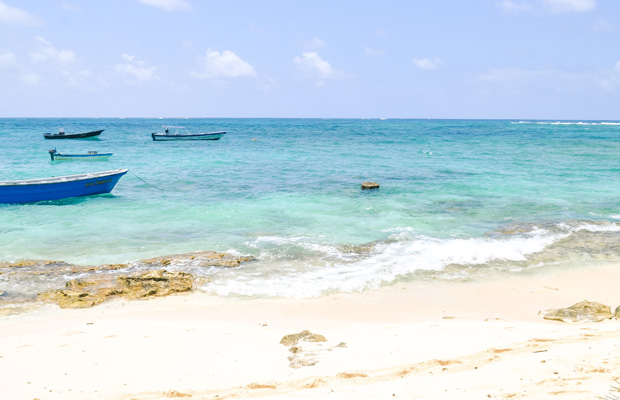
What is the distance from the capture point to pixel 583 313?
8516 millimetres

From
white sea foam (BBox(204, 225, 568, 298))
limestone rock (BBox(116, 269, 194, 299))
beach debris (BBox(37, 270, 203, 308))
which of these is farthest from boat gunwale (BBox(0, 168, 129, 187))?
limestone rock (BBox(116, 269, 194, 299))

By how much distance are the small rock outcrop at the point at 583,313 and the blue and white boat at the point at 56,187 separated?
19.2 meters

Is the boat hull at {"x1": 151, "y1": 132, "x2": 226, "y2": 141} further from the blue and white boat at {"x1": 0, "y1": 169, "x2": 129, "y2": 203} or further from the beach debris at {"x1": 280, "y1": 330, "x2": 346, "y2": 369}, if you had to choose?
the beach debris at {"x1": 280, "y1": 330, "x2": 346, "y2": 369}

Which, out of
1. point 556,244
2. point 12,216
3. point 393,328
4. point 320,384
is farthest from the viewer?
point 12,216

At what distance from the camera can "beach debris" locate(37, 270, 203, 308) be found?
9656 mm

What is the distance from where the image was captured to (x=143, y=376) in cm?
617

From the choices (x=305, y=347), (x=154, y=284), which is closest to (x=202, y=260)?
(x=154, y=284)

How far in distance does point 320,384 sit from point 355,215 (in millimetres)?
12311

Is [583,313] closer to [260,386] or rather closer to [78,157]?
[260,386]

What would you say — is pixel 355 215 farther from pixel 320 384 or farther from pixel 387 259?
pixel 320 384

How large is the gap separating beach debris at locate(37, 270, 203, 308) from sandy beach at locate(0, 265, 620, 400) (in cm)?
28

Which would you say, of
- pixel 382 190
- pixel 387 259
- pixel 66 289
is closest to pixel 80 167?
pixel 382 190

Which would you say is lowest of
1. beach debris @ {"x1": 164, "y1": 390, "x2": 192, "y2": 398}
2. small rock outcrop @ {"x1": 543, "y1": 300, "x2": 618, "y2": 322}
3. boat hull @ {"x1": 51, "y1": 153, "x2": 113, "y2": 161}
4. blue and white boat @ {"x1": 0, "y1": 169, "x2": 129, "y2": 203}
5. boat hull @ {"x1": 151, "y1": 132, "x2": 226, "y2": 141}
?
small rock outcrop @ {"x1": 543, "y1": 300, "x2": 618, "y2": 322}

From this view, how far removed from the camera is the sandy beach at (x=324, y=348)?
5.44 m
